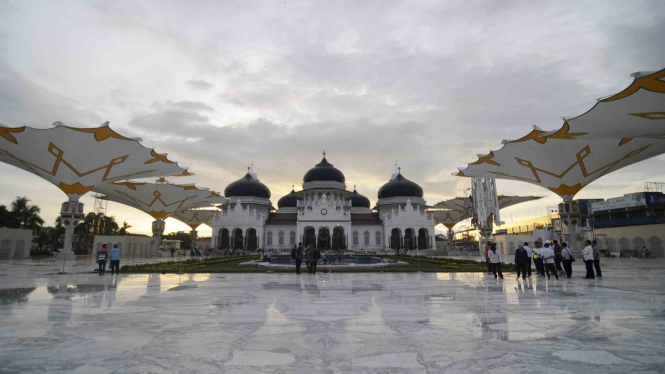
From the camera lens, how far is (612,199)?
165 feet

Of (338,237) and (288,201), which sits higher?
(288,201)

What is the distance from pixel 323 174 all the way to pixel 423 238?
58.7 ft

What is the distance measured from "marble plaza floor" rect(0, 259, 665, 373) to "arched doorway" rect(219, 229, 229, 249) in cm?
4671

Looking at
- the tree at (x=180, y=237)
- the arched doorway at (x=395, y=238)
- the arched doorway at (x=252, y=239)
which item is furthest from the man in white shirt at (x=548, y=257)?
the tree at (x=180, y=237)

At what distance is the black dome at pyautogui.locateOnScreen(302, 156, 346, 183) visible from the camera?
55.4 metres

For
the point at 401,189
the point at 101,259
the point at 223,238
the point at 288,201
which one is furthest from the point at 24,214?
the point at 401,189

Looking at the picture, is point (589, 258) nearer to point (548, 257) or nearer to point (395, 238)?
point (548, 257)

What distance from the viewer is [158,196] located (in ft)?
123

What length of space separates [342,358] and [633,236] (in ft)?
135

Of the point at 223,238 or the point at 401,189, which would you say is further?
the point at 401,189

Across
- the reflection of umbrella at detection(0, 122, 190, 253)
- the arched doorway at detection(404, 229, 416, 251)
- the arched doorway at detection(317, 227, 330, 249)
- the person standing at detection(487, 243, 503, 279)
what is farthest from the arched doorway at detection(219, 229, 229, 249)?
the person standing at detection(487, 243, 503, 279)

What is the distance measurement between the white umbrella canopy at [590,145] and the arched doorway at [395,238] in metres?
24.4

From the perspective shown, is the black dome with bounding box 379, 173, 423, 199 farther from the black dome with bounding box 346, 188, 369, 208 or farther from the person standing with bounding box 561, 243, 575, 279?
the person standing with bounding box 561, 243, 575, 279

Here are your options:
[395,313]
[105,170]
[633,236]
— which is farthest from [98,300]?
[633,236]
